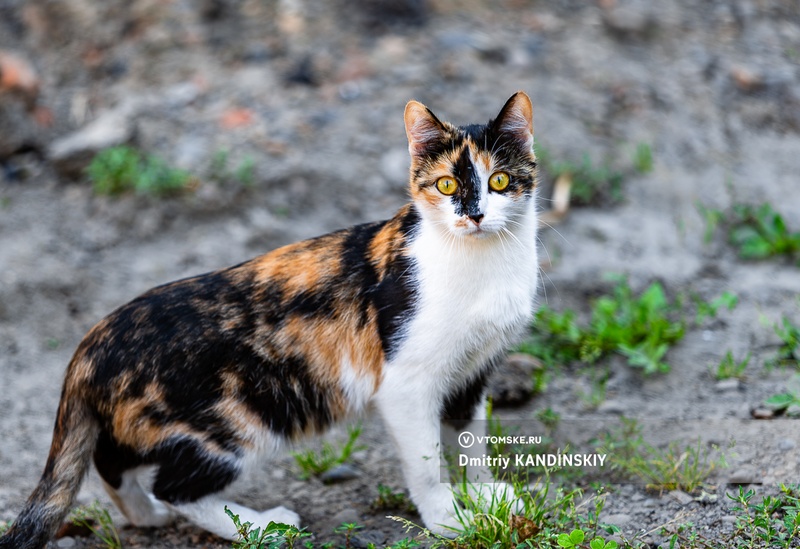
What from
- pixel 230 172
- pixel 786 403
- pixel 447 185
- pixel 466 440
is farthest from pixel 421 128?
pixel 230 172

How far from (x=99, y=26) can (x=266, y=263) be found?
420 centimetres

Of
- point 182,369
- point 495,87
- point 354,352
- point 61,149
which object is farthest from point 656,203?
point 61,149

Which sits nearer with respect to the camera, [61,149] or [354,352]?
[354,352]

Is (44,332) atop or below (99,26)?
below

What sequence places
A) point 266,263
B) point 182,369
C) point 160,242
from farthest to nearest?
1. point 160,242
2. point 266,263
3. point 182,369

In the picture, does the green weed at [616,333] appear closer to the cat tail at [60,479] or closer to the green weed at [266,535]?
the green weed at [266,535]

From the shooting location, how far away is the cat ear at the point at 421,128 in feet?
10.5

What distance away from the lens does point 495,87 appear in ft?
20.9

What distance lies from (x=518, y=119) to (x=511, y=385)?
1681 mm

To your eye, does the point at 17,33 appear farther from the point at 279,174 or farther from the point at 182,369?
the point at 182,369

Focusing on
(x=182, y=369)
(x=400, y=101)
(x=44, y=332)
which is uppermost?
(x=400, y=101)

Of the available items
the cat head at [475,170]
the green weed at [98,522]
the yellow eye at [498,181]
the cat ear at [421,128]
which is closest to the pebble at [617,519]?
the cat head at [475,170]

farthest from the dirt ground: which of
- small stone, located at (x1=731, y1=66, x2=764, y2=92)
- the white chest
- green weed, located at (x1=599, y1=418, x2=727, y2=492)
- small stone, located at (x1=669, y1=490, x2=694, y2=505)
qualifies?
the white chest

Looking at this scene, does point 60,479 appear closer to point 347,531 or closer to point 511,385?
point 347,531
